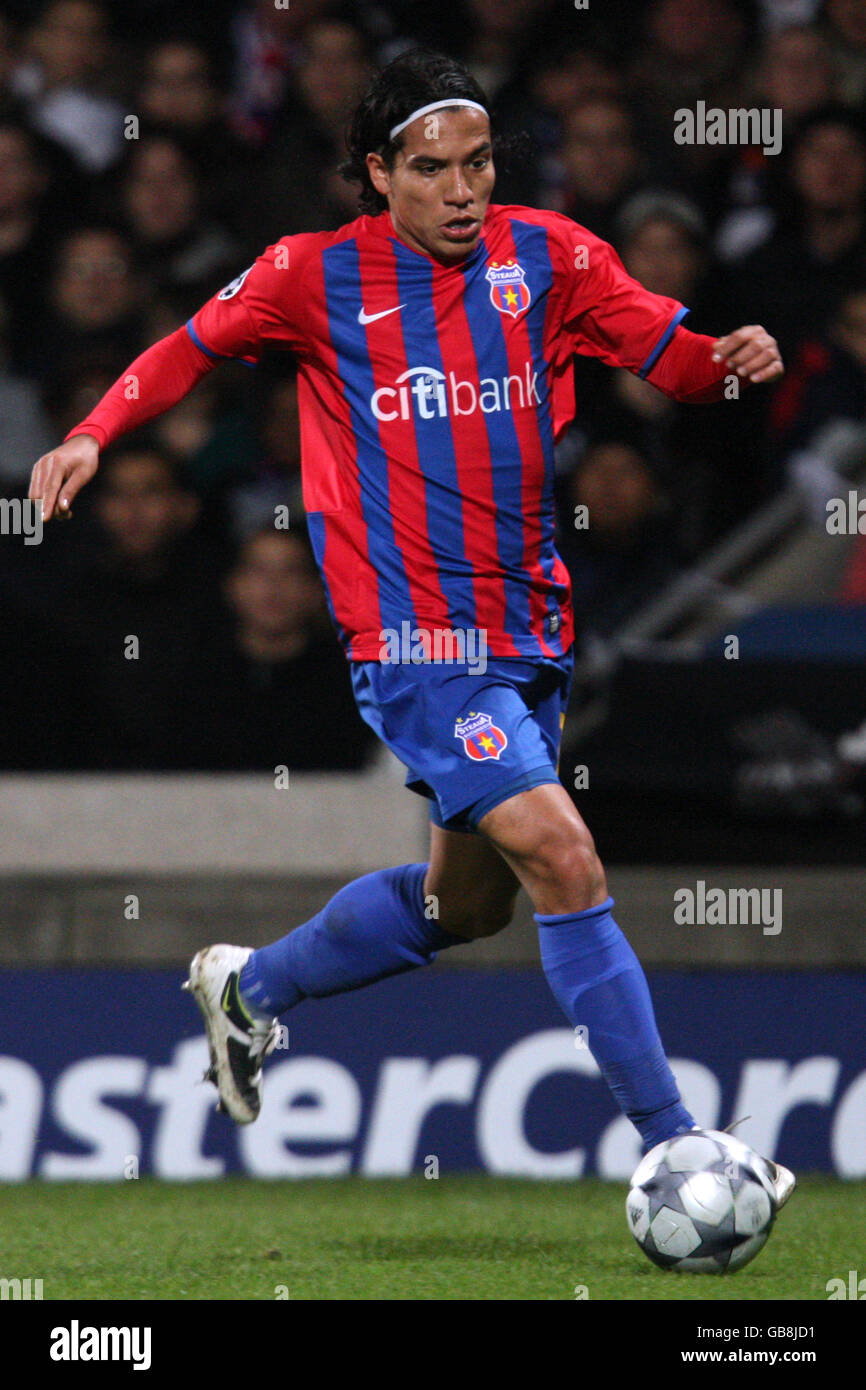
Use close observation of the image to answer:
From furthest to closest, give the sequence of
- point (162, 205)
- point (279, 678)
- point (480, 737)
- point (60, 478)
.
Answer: point (162, 205)
point (279, 678)
point (480, 737)
point (60, 478)

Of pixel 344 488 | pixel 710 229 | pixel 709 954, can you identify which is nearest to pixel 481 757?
pixel 344 488

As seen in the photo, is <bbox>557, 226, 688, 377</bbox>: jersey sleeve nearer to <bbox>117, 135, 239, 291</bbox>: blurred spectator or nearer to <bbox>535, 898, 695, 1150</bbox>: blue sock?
<bbox>535, 898, 695, 1150</bbox>: blue sock

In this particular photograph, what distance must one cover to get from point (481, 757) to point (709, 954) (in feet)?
5.79

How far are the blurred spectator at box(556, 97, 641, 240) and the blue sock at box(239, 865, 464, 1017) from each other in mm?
2710

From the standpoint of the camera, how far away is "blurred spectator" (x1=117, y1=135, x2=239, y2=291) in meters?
5.97

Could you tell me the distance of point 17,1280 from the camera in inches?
124

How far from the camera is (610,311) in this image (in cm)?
358

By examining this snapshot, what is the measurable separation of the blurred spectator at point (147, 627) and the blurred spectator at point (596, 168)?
1520 mm

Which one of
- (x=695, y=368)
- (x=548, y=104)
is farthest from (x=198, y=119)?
(x=695, y=368)

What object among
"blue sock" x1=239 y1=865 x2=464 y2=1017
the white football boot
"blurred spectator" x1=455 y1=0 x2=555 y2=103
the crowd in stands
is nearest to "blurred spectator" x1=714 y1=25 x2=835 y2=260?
the crowd in stands

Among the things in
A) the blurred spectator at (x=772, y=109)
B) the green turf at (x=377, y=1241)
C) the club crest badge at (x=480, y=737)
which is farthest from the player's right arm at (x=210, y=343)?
the blurred spectator at (x=772, y=109)

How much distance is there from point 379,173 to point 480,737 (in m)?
1.07

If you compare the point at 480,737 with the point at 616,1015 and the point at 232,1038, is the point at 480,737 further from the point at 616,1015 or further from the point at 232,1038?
the point at 232,1038

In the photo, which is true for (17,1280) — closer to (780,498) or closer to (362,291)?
(362,291)
